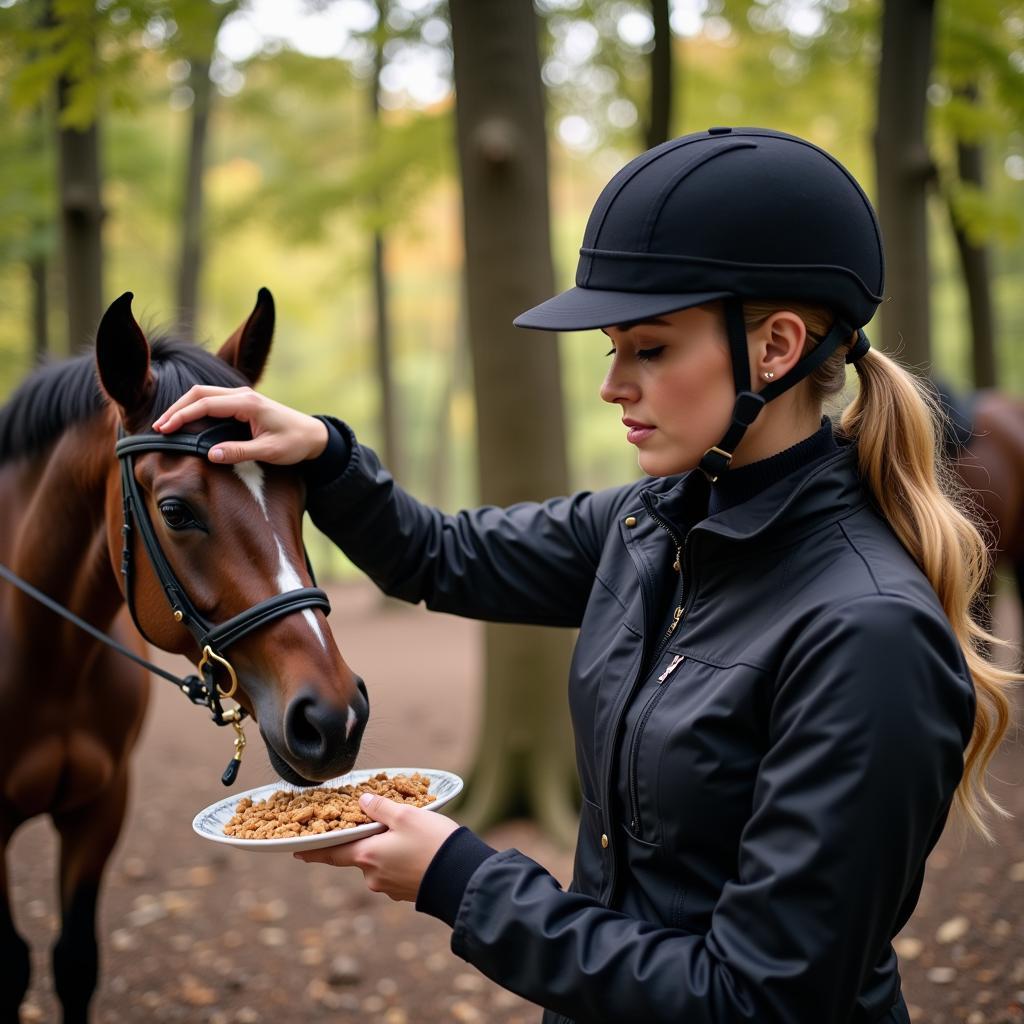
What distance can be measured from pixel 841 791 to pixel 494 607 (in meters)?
1.24

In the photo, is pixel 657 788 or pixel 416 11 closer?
pixel 657 788

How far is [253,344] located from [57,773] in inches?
61.5

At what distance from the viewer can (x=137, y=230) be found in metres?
15.4

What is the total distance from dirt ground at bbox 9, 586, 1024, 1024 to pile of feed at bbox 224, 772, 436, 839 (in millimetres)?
955

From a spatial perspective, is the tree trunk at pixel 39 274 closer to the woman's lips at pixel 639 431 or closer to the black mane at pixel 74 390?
the black mane at pixel 74 390

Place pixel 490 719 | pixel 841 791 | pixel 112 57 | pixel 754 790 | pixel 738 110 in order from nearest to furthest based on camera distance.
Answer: pixel 841 791, pixel 754 790, pixel 490 719, pixel 112 57, pixel 738 110

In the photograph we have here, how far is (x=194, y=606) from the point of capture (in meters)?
2.17

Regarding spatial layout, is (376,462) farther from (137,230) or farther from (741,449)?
(137,230)

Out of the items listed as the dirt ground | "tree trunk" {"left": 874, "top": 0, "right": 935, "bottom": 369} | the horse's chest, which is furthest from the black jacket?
"tree trunk" {"left": 874, "top": 0, "right": 935, "bottom": 369}

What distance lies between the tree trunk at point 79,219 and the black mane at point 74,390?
4191 mm

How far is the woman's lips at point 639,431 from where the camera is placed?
5.51 ft

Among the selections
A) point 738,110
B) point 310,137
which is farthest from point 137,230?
point 738,110

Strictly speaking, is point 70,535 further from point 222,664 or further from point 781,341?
point 781,341

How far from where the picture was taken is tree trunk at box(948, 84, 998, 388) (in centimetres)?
945
